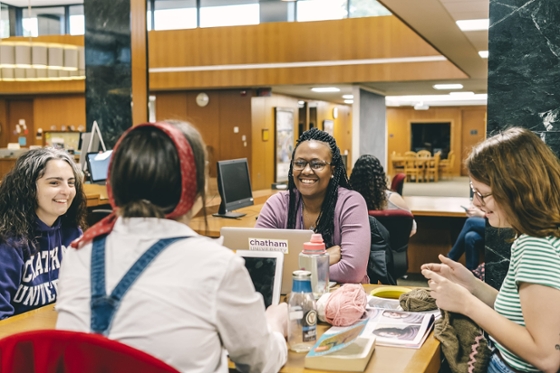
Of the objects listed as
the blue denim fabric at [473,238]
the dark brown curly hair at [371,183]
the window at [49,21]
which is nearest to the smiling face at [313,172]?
the dark brown curly hair at [371,183]

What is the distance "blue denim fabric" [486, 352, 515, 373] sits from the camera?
1767mm

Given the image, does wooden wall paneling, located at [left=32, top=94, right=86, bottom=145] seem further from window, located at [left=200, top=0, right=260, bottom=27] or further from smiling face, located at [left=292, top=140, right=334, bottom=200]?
smiling face, located at [left=292, top=140, right=334, bottom=200]

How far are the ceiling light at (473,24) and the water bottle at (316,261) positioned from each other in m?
5.40

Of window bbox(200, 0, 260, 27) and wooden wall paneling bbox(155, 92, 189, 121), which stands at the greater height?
window bbox(200, 0, 260, 27)

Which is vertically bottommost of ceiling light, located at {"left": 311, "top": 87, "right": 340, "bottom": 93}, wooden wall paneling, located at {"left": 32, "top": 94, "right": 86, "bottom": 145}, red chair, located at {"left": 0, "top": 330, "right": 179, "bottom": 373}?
red chair, located at {"left": 0, "top": 330, "right": 179, "bottom": 373}

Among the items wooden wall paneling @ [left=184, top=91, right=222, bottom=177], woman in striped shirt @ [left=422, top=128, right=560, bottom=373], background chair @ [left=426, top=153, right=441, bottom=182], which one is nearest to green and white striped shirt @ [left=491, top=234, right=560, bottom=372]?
woman in striped shirt @ [left=422, top=128, right=560, bottom=373]

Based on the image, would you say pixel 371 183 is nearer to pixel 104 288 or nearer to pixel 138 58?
pixel 138 58

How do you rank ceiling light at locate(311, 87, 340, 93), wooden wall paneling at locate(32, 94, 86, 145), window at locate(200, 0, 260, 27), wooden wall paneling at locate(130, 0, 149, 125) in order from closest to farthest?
1. wooden wall paneling at locate(130, 0, 149, 125)
2. window at locate(200, 0, 260, 27)
3. ceiling light at locate(311, 87, 340, 93)
4. wooden wall paneling at locate(32, 94, 86, 145)

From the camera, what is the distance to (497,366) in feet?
5.91

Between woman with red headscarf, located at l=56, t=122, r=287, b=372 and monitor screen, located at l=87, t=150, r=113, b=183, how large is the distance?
5455 millimetres

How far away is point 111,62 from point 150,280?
228 inches

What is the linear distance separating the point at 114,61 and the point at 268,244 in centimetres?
494

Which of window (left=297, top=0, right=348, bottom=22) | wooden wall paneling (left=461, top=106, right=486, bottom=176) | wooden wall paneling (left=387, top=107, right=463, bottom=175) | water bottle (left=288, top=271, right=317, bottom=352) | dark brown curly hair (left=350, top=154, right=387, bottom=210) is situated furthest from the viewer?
wooden wall paneling (left=387, top=107, right=463, bottom=175)

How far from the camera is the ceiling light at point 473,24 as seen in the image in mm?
6787
